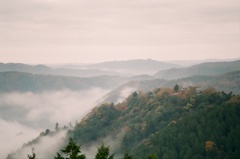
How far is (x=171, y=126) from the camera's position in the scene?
136125 millimetres

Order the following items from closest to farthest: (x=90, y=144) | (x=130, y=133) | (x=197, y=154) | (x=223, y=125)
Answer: (x=197, y=154)
(x=223, y=125)
(x=130, y=133)
(x=90, y=144)

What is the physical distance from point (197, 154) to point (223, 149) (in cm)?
1021

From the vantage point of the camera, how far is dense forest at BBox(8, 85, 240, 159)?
118 meters

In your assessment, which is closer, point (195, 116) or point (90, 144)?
point (195, 116)

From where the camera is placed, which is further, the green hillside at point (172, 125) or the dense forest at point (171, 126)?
the green hillside at point (172, 125)

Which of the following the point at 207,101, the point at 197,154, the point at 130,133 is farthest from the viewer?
the point at 130,133

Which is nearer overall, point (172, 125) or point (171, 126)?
point (171, 126)

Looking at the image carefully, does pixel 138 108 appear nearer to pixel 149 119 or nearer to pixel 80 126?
pixel 149 119

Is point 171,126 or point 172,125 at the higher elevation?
point 172,125

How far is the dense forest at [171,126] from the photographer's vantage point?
387ft

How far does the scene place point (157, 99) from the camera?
182500mm

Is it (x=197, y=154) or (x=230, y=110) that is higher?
(x=230, y=110)

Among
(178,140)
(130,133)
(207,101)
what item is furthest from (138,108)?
(178,140)

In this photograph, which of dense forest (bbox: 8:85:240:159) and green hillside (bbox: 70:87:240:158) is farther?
green hillside (bbox: 70:87:240:158)
